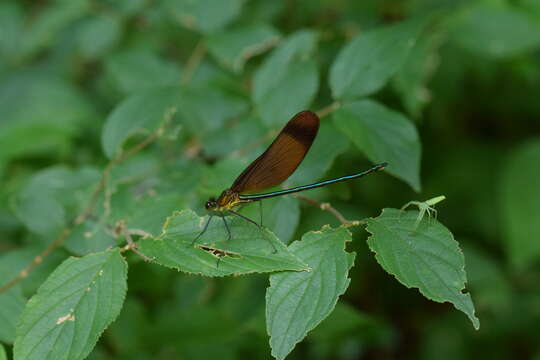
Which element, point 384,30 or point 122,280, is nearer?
point 122,280

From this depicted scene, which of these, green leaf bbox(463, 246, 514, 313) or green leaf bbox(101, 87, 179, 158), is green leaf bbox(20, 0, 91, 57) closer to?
green leaf bbox(101, 87, 179, 158)

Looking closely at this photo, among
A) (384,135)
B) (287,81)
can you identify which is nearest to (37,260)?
(287,81)

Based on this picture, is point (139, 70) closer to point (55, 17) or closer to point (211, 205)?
point (55, 17)

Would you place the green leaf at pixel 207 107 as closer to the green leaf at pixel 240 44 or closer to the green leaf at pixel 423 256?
the green leaf at pixel 240 44

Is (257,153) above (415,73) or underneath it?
above

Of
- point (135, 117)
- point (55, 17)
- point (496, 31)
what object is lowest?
point (496, 31)

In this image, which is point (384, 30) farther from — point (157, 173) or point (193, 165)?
point (157, 173)

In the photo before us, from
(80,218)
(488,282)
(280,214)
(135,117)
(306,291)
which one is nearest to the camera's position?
(306,291)

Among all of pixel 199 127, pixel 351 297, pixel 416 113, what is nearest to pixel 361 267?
pixel 351 297
